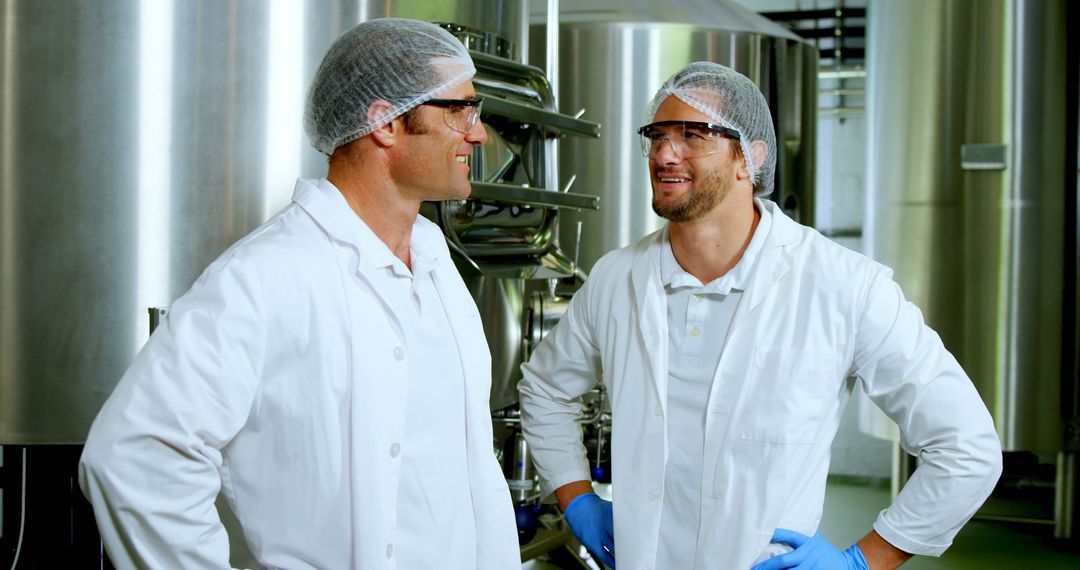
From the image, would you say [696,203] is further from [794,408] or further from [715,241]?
[794,408]

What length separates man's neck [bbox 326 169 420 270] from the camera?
1376 millimetres

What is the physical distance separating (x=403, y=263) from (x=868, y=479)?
4.30 m

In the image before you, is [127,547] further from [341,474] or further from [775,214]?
[775,214]

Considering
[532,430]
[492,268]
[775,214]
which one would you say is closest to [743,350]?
[775,214]

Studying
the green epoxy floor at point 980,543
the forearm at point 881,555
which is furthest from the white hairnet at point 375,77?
the green epoxy floor at point 980,543

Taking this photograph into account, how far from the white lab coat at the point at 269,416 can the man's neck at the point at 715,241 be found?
0.56 meters

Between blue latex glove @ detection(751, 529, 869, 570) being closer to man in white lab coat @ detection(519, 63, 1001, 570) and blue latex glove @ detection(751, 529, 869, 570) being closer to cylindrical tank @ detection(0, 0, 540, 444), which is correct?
man in white lab coat @ detection(519, 63, 1001, 570)

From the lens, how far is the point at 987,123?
380 centimetres

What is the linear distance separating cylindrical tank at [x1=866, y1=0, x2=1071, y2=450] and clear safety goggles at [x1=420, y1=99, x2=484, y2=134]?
290cm

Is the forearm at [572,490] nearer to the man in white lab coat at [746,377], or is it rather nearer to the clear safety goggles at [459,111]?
the man in white lab coat at [746,377]

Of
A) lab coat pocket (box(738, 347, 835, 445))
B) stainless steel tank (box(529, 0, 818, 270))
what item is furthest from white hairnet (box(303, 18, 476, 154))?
stainless steel tank (box(529, 0, 818, 270))

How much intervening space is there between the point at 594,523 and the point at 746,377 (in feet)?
1.29

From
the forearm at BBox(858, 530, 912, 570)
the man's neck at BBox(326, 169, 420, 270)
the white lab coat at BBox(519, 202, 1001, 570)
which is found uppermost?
the man's neck at BBox(326, 169, 420, 270)

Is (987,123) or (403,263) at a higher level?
(987,123)
